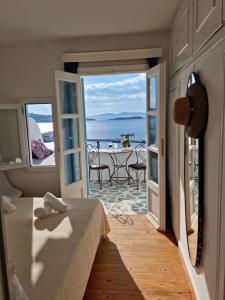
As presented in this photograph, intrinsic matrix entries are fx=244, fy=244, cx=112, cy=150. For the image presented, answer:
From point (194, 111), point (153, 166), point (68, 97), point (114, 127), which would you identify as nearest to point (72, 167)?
point (68, 97)

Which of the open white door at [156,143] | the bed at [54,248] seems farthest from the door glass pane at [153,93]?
the bed at [54,248]

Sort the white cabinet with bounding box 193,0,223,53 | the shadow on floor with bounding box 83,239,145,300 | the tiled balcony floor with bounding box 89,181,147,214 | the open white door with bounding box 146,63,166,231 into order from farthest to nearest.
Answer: the tiled balcony floor with bounding box 89,181,147,214 < the open white door with bounding box 146,63,166,231 < the shadow on floor with bounding box 83,239,145,300 < the white cabinet with bounding box 193,0,223,53

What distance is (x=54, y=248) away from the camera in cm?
188

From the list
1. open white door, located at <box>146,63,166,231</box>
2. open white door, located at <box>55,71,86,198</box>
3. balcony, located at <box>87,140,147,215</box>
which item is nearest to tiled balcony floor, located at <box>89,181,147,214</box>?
balcony, located at <box>87,140,147,215</box>

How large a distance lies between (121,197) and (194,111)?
338 cm

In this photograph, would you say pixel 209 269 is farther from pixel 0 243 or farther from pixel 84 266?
pixel 0 243

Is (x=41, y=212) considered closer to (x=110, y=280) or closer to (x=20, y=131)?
(x=110, y=280)

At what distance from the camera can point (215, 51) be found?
1.35 meters

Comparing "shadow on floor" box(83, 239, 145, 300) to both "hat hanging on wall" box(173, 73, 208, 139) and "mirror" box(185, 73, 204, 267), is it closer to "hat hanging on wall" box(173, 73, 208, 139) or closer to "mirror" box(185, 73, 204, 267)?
"mirror" box(185, 73, 204, 267)

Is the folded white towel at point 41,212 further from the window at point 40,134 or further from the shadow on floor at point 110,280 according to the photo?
the window at point 40,134

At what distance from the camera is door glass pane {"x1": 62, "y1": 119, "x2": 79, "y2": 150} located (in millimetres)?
3727

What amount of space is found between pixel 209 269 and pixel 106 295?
102cm

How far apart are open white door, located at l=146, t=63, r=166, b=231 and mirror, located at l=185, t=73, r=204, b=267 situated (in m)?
0.98

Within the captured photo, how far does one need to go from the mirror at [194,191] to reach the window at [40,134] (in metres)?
2.46
